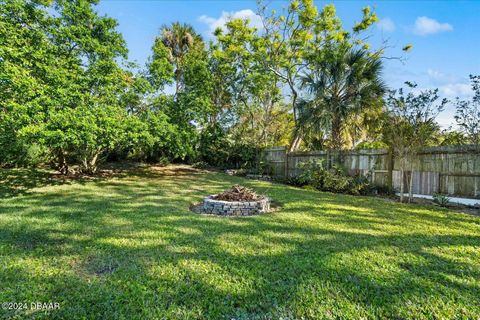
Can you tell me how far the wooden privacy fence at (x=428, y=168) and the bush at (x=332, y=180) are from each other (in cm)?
34

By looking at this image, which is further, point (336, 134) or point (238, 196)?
point (336, 134)

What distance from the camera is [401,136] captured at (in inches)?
266

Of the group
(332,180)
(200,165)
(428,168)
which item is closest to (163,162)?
(200,165)

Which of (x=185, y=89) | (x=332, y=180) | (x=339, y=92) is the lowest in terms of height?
(x=332, y=180)

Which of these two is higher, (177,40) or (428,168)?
(177,40)

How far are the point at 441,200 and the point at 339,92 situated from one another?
4837 millimetres

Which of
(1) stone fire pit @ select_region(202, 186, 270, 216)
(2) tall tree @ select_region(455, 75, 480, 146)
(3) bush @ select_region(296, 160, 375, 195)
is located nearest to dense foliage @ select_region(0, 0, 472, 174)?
(2) tall tree @ select_region(455, 75, 480, 146)

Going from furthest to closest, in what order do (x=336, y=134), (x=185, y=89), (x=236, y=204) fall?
(x=185, y=89)
(x=336, y=134)
(x=236, y=204)

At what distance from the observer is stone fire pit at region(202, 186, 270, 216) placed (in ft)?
16.9

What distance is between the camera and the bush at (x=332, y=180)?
7973mm

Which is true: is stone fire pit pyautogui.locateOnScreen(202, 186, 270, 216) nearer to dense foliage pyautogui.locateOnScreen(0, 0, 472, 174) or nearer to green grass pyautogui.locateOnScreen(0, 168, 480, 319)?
green grass pyautogui.locateOnScreen(0, 168, 480, 319)

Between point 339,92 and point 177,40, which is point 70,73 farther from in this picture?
point 177,40

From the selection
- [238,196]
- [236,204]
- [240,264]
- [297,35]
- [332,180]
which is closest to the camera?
[240,264]

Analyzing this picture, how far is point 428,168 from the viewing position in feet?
22.2
